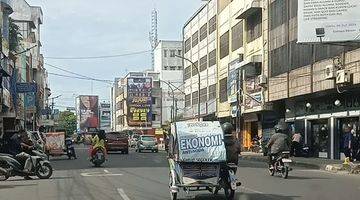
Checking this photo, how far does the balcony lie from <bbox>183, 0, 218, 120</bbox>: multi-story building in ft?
38.7

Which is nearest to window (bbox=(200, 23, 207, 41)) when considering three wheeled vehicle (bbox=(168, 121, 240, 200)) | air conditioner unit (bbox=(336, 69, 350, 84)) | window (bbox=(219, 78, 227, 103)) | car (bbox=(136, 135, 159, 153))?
window (bbox=(219, 78, 227, 103))

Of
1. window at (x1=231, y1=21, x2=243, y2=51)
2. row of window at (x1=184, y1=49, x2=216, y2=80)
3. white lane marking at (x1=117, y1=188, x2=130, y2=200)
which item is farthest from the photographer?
row of window at (x1=184, y1=49, x2=216, y2=80)

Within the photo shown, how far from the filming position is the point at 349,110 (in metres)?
33.5

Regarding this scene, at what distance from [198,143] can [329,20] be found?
62.1ft

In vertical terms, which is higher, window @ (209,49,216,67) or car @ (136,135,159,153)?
window @ (209,49,216,67)

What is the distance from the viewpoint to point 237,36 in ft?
177

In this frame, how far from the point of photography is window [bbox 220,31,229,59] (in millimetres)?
58531

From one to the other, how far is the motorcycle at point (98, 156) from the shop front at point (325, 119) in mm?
14058

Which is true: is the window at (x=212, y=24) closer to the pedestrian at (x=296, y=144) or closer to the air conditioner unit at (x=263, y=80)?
the air conditioner unit at (x=263, y=80)

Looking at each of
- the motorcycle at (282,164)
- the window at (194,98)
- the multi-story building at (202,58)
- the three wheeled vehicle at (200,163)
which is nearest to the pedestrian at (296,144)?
the motorcycle at (282,164)

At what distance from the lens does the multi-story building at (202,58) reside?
65.7 m

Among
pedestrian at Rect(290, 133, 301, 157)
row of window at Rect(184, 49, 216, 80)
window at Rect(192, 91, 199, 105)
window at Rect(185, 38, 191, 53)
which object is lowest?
pedestrian at Rect(290, 133, 301, 157)

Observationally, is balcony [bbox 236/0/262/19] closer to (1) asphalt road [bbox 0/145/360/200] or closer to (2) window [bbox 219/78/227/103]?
(2) window [bbox 219/78/227/103]

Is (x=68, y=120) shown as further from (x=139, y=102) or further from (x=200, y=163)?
(x=200, y=163)
